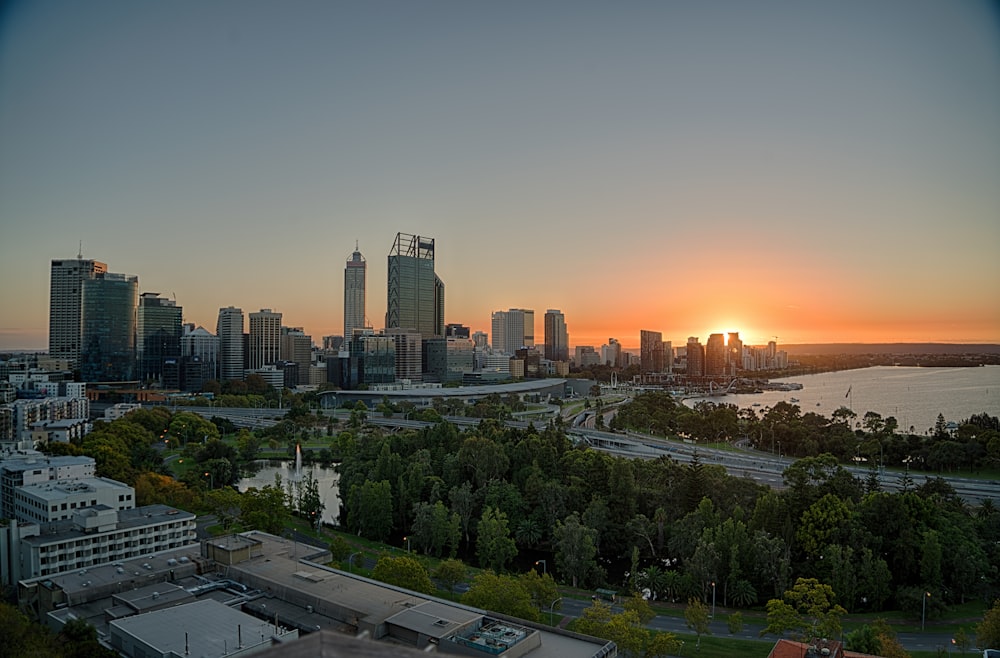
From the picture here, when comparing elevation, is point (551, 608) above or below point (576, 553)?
below

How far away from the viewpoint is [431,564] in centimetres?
920

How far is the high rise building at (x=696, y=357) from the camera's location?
159 ft

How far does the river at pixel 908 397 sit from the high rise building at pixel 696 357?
7.09 m

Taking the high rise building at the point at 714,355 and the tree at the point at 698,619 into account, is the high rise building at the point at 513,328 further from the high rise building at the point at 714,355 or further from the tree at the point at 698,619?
the tree at the point at 698,619

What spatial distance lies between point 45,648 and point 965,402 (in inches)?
1163

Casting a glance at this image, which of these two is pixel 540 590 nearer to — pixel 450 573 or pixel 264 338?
pixel 450 573

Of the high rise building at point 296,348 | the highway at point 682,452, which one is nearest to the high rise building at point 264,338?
the high rise building at point 296,348

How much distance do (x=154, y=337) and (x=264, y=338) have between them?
7634 mm

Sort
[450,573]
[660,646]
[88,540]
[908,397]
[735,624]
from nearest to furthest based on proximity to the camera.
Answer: [660,646], [735,624], [450,573], [88,540], [908,397]

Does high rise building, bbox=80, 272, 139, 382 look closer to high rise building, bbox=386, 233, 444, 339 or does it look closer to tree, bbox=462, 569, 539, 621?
high rise building, bbox=386, 233, 444, 339

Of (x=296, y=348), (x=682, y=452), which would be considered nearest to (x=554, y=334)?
(x=296, y=348)

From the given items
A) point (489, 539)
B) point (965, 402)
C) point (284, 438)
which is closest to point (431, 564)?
point (489, 539)

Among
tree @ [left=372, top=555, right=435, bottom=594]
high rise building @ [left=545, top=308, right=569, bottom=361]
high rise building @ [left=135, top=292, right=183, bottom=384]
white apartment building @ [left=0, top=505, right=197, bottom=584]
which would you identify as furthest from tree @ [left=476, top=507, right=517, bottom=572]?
high rise building @ [left=545, top=308, right=569, bottom=361]

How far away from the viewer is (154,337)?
3331 cm
